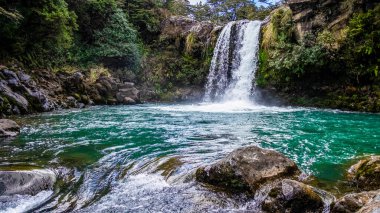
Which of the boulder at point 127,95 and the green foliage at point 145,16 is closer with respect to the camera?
the boulder at point 127,95

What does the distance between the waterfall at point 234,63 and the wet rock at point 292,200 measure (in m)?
15.9

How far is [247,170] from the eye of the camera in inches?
177

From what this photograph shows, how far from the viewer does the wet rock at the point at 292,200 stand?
3689 millimetres

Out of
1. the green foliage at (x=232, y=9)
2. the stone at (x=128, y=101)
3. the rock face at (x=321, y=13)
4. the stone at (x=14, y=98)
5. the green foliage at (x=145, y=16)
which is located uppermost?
the green foliage at (x=232, y=9)

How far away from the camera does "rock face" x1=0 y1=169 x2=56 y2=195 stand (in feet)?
13.9

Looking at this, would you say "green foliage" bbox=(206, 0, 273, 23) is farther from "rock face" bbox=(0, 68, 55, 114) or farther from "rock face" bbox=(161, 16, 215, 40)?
"rock face" bbox=(0, 68, 55, 114)

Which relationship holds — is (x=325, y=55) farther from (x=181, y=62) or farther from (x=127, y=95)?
(x=127, y=95)

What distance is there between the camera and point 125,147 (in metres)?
7.07

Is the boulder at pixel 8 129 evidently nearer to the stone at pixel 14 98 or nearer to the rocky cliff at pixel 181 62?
the stone at pixel 14 98

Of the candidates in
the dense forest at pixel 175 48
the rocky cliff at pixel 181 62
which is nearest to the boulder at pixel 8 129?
the dense forest at pixel 175 48

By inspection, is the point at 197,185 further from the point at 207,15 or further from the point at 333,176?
the point at 207,15

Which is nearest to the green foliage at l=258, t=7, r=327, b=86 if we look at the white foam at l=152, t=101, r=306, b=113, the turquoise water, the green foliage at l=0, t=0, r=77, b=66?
the white foam at l=152, t=101, r=306, b=113

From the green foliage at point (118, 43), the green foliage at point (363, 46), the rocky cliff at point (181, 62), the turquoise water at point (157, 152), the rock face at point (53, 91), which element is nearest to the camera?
the turquoise water at point (157, 152)

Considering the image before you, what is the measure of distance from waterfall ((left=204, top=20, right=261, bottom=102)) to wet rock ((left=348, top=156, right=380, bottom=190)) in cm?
1504
